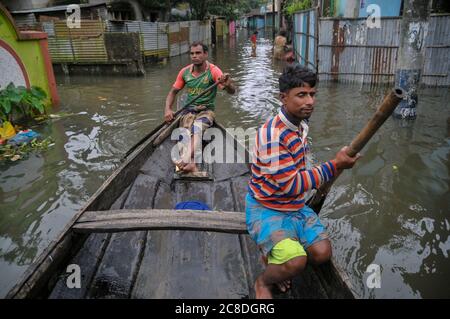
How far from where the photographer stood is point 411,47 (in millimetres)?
7082

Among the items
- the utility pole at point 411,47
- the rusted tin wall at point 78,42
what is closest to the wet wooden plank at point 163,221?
the utility pole at point 411,47

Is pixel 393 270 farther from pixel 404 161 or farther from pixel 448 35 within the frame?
pixel 448 35

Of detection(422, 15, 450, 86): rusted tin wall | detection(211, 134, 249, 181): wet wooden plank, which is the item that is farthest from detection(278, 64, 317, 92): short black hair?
detection(422, 15, 450, 86): rusted tin wall

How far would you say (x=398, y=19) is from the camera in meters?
9.65

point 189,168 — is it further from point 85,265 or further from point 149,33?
point 149,33

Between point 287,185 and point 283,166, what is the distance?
12cm

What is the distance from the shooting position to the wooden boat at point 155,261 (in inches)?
96.3

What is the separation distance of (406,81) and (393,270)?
5.09 m

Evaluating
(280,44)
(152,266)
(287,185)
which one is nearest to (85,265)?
(152,266)

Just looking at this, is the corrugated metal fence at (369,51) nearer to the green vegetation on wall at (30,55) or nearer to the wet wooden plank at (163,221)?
the green vegetation on wall at (30,55)

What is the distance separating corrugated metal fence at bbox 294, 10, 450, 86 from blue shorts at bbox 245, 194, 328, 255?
908 cm

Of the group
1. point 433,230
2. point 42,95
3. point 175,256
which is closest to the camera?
point 175,256

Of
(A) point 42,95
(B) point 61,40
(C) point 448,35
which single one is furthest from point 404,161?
(B) point 61,40

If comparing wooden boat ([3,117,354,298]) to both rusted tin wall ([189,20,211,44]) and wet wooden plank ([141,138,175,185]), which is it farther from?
rusted tin wall ([189,20,211,44])
